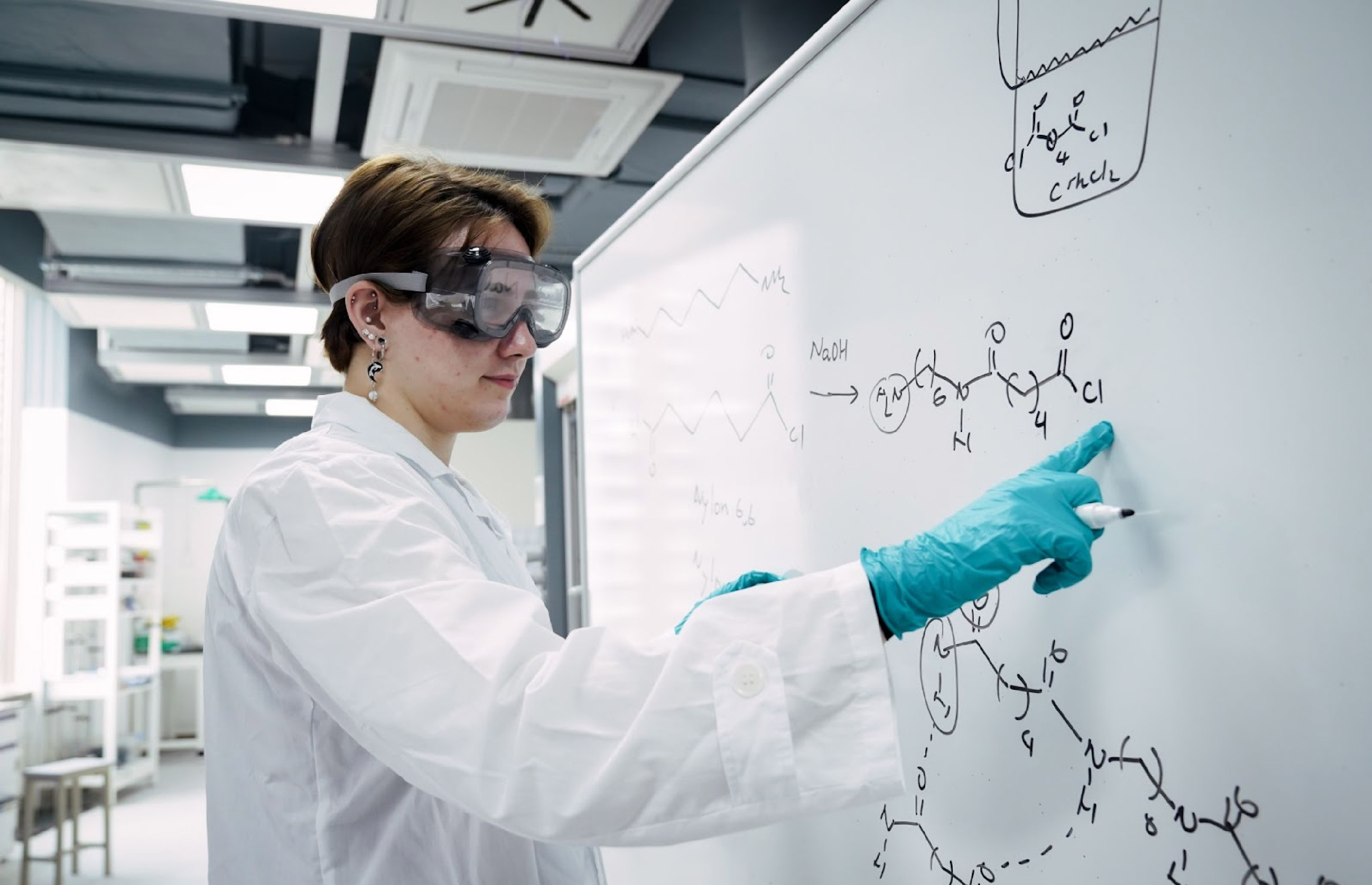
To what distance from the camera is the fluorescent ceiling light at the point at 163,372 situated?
678cm

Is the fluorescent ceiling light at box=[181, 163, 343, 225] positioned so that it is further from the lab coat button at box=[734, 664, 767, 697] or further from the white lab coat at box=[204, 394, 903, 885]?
the lab coat button at box=[734, 664, 767, 697]

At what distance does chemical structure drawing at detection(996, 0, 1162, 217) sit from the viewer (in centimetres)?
85

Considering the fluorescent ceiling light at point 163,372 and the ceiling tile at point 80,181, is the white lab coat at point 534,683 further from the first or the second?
the fluorescent ceiling light at point 163,372

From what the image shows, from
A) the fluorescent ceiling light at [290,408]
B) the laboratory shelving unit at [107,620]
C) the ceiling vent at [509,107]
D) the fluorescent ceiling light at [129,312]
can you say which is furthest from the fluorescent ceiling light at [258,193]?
the fluorescent ceiling light at [290,408]

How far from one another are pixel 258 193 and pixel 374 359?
282cm

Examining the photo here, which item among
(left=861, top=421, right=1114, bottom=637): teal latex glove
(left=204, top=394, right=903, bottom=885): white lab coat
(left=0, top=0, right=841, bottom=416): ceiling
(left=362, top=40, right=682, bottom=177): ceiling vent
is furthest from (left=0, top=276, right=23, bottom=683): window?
(left=861, top=421, right=1114, bottom=637): teal latex glove

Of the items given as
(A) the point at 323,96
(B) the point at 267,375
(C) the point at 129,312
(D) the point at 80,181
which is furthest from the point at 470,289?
(B) the point at 267,375

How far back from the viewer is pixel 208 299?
15.9 feet

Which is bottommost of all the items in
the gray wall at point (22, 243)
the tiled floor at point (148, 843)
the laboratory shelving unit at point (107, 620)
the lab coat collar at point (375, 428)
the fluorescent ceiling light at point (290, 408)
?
the tiled floor at point (148, 843)

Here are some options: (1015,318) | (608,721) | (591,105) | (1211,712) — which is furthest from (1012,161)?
(591,105)

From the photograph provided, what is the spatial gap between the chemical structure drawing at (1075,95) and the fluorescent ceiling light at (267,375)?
265 inches

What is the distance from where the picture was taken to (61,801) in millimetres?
4430

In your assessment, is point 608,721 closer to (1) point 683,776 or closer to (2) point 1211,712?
(1) point 683,776

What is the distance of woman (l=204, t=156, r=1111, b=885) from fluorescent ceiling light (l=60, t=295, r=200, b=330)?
452 cm
